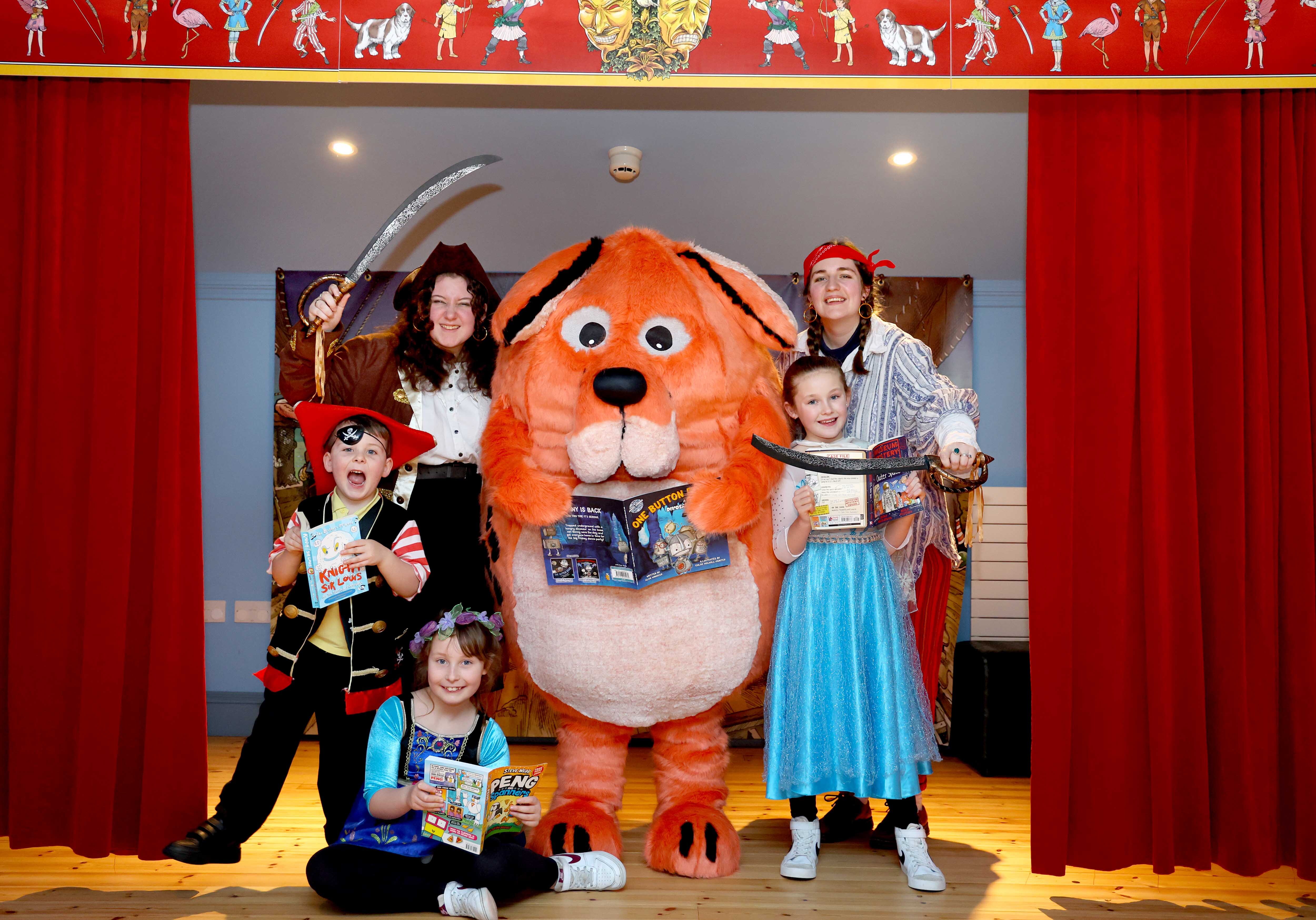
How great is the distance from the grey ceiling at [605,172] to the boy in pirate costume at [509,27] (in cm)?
25

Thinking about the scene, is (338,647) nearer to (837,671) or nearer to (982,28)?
(837,671)

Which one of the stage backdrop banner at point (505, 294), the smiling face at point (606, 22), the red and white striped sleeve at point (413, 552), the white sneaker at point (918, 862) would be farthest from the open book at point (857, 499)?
the stage backdrop banner at point (505, 294)

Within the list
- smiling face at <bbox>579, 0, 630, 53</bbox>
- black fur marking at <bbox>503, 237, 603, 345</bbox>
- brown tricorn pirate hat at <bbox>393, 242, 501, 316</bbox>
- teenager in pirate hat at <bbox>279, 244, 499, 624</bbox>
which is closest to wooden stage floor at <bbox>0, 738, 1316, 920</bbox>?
teenager in pirate hat at <bbox>279, 244, 499, 624</bbox>

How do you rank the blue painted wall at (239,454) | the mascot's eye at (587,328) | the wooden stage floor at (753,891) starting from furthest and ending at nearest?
the blue painted wall at (239,454), the mascot's eye at (587,328), the wooden stage floor at (753,891)

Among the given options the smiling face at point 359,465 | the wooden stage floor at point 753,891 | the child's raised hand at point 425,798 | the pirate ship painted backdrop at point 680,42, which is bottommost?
the wooden stage floor at point 753,891

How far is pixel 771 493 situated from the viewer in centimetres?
259

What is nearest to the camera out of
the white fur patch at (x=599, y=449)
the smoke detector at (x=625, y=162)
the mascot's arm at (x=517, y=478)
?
the white fur patch at (x=599, y=449)

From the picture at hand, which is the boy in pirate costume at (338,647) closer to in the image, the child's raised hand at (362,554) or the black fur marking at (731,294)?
the child's raised hand at (362,554)

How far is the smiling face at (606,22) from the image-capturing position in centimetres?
248

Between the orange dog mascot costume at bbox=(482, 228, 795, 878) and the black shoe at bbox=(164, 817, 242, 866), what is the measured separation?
858 mm

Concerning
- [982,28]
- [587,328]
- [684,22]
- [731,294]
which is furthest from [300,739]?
[982,28]

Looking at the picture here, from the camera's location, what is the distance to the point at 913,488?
2438mm

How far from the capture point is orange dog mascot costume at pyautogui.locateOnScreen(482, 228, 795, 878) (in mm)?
2482

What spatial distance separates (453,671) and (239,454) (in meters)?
2.65
